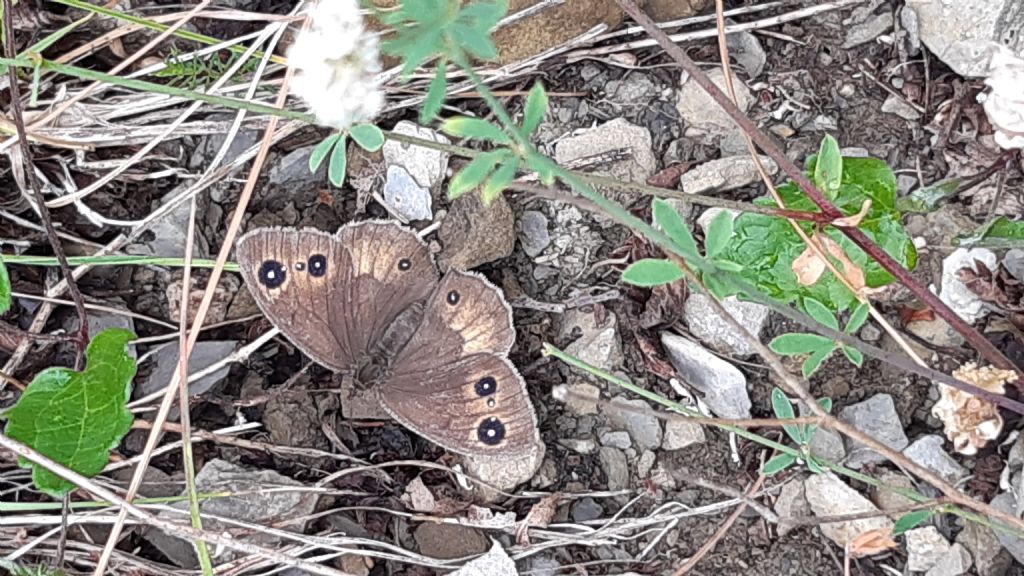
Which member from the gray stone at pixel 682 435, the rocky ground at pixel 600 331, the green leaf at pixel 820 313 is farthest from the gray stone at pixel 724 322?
the green leaf at pixel 820 313

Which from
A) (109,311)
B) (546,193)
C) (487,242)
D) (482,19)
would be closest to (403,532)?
(487,242)

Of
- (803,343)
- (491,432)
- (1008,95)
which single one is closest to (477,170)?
(803,343)

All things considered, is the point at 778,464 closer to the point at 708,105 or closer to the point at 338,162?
the point at 708,105

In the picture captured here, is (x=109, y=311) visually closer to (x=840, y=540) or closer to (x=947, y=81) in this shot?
(x=840, y=540)

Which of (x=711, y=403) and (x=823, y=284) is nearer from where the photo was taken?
(x=823, y=284)

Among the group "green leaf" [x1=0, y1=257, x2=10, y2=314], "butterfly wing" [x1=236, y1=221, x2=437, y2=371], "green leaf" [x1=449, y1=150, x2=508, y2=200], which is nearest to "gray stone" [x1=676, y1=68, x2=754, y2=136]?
"butterfly wing" [x1=236, y1=221, x2=437, y2=371]

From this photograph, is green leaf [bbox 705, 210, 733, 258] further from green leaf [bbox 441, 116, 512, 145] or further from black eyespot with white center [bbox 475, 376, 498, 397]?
black eyespot with white center [bbox 475, 376, 498, 397]

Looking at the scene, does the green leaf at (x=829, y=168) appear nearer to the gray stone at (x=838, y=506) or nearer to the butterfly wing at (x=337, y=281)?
the gray stone at (x=838, y=506)
